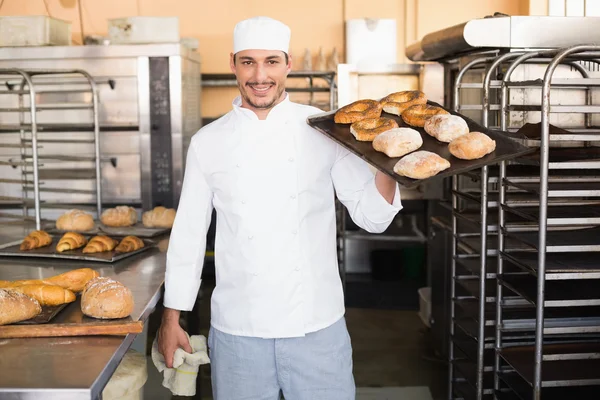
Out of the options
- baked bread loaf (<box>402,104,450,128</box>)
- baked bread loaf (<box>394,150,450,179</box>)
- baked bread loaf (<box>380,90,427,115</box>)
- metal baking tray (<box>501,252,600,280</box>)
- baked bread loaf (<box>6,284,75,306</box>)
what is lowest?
metal baking tray (<box>501,252,600,280</box>)

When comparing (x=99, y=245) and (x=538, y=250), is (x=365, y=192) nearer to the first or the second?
(x=538, y=250)

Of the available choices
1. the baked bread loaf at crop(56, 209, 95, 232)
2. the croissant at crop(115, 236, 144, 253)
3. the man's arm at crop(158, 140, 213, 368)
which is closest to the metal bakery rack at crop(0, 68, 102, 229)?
the baked bread loaf at crop(56, 209, 95, 232)

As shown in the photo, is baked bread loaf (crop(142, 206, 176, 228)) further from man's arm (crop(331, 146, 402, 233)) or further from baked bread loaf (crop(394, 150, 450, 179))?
baked bread loaf (crop(394, 150, 450, 179))

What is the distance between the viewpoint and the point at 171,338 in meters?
2.28

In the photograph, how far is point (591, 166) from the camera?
235cm

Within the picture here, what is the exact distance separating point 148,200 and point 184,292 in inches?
93.9

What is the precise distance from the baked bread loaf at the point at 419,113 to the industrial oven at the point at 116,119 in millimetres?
2485

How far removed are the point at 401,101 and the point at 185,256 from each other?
0.90 metres

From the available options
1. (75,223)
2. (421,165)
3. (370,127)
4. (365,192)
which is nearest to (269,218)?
(365,192)

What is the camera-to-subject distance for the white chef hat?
221cm

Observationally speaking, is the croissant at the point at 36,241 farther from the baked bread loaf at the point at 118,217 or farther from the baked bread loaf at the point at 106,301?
the baked bread loaf at the point at 106,301

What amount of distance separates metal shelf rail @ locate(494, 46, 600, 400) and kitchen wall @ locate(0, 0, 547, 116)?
14.8 feet

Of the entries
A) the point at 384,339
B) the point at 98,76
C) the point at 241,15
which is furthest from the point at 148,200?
the point at 241,15

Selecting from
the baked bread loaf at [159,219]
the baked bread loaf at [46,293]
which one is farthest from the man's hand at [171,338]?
the baked bread loaf at [159,219]
